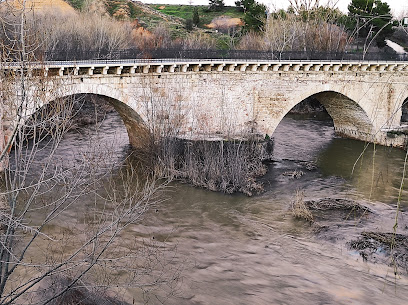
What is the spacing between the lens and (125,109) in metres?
18.8

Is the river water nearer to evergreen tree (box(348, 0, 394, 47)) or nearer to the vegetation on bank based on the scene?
evergreen tree (box(348, 0, 394, 47))

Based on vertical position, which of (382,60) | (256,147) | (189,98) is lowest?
(256,147)

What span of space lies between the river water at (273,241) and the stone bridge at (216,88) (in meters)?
2.46

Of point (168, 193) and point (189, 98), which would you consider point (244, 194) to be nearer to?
point (168, 193)

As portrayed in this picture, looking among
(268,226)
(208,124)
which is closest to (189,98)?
(208,124)

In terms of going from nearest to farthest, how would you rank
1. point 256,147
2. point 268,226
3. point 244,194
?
point 268,226, point 244,194, point 256,147

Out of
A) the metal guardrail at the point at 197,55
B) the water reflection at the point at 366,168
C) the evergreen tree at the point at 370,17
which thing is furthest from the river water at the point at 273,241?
the metal guardrail at the point at 197,55

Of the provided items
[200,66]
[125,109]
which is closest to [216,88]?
[200,66]

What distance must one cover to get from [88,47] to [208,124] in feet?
36.6

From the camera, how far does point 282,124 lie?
2769cm

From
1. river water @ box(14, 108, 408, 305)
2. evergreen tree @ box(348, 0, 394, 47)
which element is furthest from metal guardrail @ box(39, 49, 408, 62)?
river water @ box(14, 108, 408, 305)

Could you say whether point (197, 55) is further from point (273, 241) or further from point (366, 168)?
point (273, 241)

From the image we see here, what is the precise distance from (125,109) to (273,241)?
9162 mm

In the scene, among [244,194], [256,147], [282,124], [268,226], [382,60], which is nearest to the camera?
[268,226]
